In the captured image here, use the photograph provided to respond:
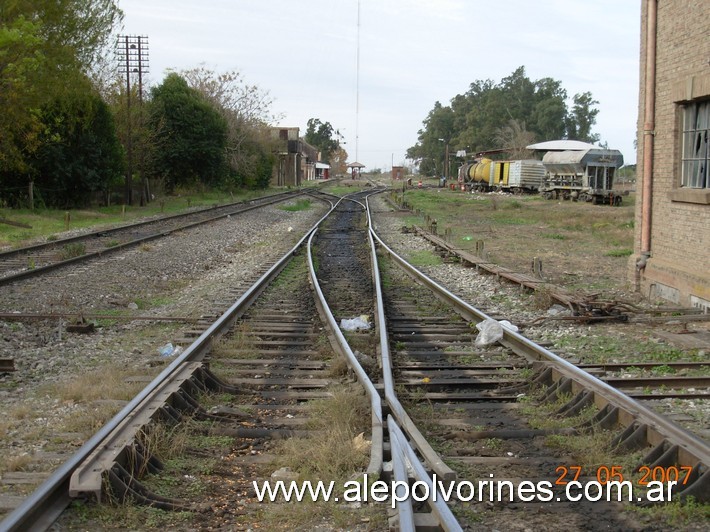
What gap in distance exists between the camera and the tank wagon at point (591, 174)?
1649 inches

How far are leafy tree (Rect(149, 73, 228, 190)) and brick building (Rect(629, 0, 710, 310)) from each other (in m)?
37.5

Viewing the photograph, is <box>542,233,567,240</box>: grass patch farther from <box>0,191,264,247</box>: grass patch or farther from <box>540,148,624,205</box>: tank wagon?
<box>540,148,624,205</box>: tank wagon

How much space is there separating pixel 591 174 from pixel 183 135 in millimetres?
26257

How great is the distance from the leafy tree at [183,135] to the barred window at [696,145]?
126 feet

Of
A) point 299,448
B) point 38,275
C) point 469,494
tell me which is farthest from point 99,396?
point 38,275

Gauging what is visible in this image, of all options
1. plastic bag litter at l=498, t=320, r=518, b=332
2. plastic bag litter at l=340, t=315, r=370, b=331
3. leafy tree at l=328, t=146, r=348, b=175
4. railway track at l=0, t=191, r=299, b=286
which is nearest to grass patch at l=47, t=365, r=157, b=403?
plastic bag litter at l=340, t=315, r=370, b=331

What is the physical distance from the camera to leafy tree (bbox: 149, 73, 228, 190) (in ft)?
152

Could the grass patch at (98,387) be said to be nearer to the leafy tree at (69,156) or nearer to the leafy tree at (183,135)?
the leafy tree at (69,156)

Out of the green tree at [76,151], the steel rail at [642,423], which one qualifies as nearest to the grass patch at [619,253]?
the steel rail at [642,423]

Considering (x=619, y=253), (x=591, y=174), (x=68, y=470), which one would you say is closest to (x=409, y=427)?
(x=68, y=470)

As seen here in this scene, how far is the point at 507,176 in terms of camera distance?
5703 cm

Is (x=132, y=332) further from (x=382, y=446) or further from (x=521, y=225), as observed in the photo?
(x=521, y=225)

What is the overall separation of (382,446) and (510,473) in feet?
2.60

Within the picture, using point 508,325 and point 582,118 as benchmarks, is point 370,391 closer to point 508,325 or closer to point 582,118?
point 508,325
